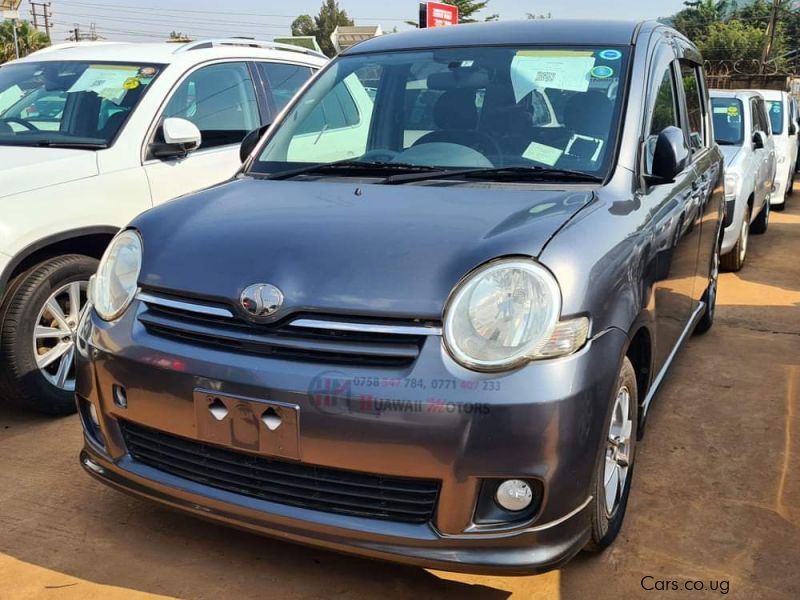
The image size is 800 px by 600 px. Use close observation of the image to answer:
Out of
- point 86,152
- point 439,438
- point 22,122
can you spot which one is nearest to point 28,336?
point 86,152

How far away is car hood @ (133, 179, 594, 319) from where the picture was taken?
7.43ft

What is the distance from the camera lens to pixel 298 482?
2326mm

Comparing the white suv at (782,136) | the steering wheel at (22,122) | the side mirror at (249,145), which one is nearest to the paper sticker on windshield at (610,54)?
the side mirror at (249,145)

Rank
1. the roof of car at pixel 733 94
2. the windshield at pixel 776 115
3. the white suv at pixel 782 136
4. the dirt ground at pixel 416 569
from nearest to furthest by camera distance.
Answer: the dirt ground at pixel 416 569 < the roof of car at pixel 733 94 < the white suv at pixel 782 136 < the windshield at pixel 776 115

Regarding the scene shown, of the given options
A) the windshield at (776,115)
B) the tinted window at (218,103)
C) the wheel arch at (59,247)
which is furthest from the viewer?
the windshield at (776,115)

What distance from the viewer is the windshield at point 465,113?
3.05 meters

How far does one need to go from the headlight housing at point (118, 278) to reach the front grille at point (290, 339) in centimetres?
18

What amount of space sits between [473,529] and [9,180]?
8.84 ft

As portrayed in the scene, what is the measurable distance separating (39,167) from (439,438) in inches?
105

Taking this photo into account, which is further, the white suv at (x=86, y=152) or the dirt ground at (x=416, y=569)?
the white suv at (x=86, y=152)

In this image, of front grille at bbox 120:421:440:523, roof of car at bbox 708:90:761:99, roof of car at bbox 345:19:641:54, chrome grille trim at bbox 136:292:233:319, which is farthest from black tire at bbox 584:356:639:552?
roof of car at bbox 708:90:761:99

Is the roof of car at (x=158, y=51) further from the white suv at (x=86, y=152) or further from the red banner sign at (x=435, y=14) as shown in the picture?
the red banner sign at (x=435, y=14)

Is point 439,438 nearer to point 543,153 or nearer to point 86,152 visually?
point 543,153

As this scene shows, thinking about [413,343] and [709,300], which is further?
[709,300]
